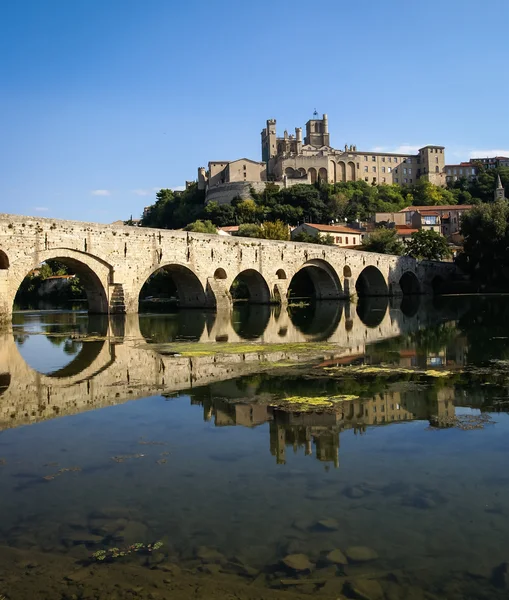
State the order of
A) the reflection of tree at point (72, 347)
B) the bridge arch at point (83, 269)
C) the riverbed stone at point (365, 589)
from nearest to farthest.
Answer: the riverbed stone at point (365, 589)
the reflection of tree at point (72, 347)
the bridge arch at point (83, 269)

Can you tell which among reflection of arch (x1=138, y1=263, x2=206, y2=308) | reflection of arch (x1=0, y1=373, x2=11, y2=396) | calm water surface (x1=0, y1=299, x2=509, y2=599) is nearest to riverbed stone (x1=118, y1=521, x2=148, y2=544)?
calm water surface (x1=0, y1=299, x2=509, y2=599)

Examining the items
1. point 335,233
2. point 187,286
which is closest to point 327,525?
point 187,286

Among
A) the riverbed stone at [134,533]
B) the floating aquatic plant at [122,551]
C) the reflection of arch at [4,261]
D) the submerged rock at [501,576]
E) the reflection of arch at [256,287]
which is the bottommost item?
the submerged rock at [501,576]

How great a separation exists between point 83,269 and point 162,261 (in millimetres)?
4895

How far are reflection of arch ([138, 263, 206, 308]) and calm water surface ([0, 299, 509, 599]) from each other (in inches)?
869

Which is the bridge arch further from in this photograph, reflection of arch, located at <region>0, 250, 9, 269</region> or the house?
the house

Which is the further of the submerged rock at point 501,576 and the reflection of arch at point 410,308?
the reflection of arch at point 410,308

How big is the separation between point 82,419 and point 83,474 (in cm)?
276

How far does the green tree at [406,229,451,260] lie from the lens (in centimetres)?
6750

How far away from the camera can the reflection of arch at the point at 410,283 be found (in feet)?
206

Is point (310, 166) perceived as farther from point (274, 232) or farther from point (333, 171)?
point (274, 232)

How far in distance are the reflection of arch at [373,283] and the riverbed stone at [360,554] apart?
52.8m

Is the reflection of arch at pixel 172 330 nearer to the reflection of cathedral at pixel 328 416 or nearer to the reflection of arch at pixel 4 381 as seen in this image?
the reflection of arch at pixel 4 381

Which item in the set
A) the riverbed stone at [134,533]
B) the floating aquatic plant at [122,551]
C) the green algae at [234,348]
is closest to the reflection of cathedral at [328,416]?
the riverbed stone at [134,533]
